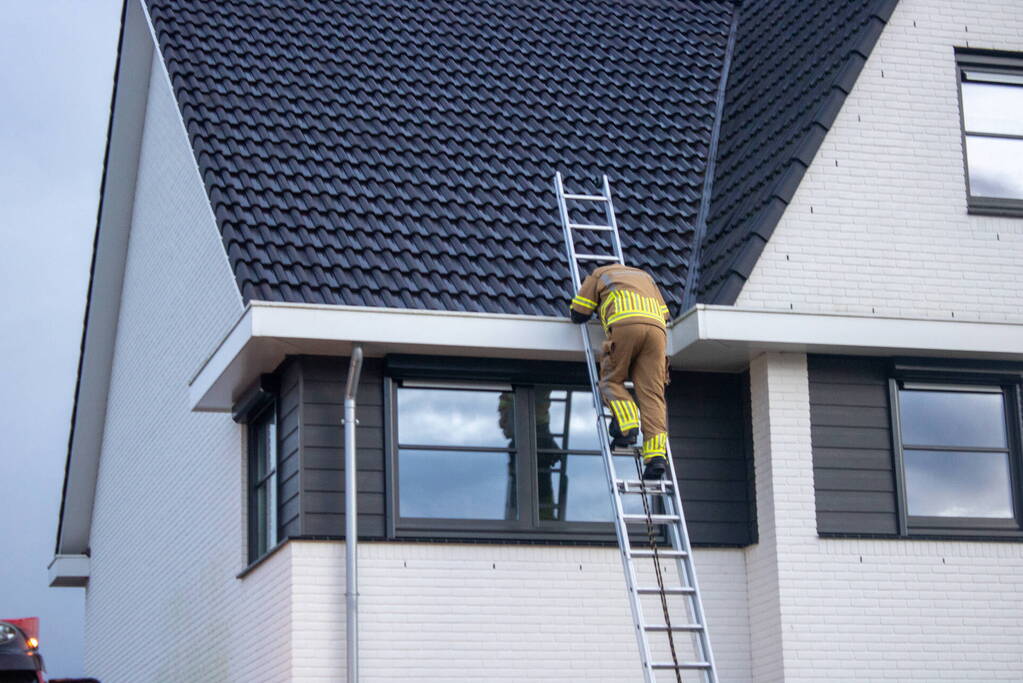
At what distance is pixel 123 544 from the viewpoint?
16.2 meters

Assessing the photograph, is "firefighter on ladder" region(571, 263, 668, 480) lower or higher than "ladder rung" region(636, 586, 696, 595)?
higher

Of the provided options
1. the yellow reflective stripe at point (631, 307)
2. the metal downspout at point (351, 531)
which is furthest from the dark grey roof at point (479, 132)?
the yellow reflective stripe at point (631, 307)

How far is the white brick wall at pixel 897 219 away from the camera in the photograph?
39.0 ft

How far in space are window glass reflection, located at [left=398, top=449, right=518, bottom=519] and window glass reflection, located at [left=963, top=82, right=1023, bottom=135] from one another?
469 centimetres

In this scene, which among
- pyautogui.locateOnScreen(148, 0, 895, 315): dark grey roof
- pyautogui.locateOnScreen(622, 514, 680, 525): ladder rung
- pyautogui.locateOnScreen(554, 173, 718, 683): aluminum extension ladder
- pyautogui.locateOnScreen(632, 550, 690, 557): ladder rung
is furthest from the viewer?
pyautogui.locateOnScreen(148, 0, 895, 315): dark grey roof


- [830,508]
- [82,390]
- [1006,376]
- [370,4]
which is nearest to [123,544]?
[82,390]

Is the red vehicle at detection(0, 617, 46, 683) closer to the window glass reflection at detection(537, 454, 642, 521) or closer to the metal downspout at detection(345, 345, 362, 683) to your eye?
the metal downspout at detection(345, 345, 362, 683)

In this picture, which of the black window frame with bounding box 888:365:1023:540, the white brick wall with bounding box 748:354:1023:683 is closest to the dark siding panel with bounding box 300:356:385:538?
the white brick wall with bounding box 748:354:1023:683

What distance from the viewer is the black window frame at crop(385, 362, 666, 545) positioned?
36.2 ft

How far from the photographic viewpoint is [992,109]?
1285cm

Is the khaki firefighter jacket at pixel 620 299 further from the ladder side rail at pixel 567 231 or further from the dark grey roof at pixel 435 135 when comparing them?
the dark grey roof at pixel 435 135

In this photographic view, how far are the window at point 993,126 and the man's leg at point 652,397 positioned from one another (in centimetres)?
332

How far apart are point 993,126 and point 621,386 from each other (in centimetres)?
422

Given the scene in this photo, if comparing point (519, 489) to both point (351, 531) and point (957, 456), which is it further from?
point (957, 456)
